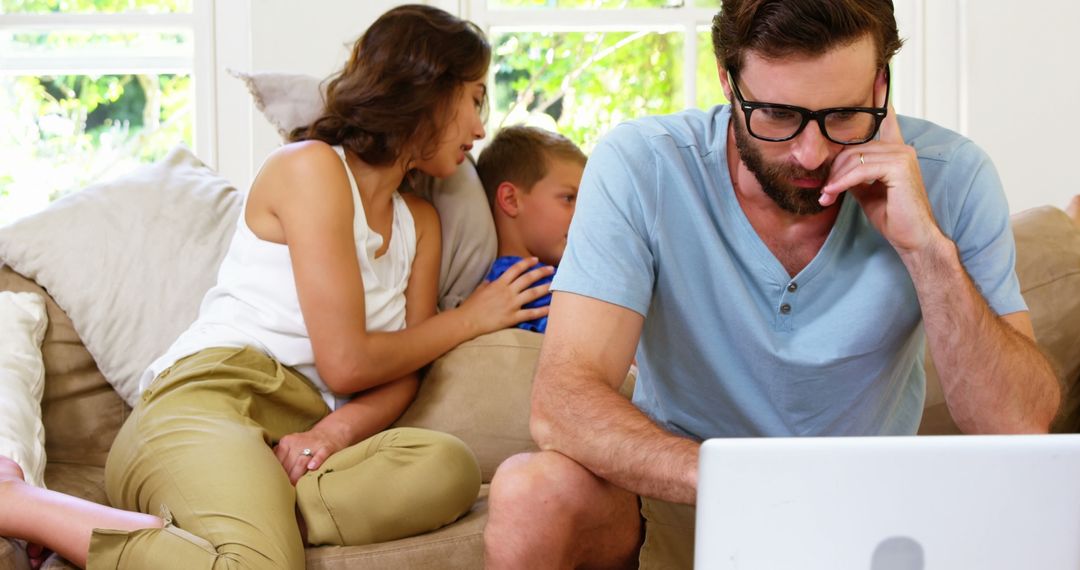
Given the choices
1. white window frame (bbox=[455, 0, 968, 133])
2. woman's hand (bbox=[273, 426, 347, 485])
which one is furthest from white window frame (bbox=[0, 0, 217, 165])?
woman's hand (bbox=[273, 426, 347, 485])

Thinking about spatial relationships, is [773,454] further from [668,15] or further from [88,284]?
[668,15]

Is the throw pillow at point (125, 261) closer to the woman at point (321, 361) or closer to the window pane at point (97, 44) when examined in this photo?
the woman at point (321, 361)

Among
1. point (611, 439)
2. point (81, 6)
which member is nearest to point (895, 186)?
point (611, 439)

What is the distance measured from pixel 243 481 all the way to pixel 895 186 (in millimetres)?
944

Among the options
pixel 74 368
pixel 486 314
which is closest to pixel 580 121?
pixel 486 314

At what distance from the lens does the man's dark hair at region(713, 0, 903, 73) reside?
4.17ft

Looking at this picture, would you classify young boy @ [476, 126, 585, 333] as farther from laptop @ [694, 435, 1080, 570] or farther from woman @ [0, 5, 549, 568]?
laptop @ [694, 435, 1080, 570]

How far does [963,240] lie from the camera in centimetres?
141

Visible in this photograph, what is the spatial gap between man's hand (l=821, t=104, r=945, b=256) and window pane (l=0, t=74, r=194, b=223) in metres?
1.91

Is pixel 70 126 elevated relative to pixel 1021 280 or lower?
elevated

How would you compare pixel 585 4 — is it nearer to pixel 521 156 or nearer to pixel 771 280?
pixel 521 156

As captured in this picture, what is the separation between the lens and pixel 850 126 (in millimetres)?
1320

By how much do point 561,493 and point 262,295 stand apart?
853mm

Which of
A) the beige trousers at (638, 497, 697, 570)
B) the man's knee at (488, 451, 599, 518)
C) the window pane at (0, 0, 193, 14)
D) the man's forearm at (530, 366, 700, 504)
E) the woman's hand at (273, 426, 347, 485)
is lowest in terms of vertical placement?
the woman's hand at (273, 426, 347, 485)
